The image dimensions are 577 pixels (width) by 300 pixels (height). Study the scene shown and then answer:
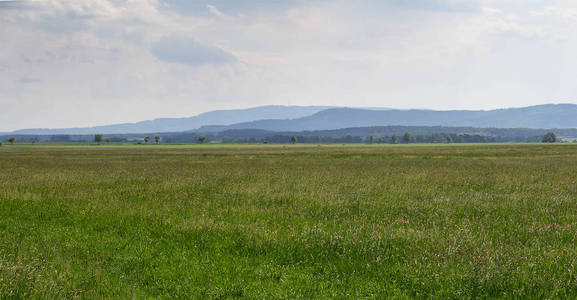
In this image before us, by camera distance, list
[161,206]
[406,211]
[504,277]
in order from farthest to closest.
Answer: [161,206] < [406,211] < [504,277]

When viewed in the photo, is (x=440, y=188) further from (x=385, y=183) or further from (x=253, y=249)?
(x=253, y=249)

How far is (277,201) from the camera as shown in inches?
575

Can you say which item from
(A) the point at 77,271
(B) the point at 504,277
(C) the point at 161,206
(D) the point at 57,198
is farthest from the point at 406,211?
(D) the point at 57,198

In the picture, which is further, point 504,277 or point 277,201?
point 277,201

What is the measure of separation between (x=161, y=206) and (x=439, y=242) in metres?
9.86

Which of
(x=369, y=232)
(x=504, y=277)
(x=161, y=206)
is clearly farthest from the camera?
(x=161, y=206)

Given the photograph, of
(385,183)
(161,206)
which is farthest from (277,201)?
(385,183)

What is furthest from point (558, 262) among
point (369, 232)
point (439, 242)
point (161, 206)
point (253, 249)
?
point (161, 206)

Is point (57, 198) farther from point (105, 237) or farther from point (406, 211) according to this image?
point (406, 211)

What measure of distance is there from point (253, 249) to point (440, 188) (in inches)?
518

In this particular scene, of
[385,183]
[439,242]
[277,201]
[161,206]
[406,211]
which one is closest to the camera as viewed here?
[439,242]

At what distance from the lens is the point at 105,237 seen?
947 centimetres

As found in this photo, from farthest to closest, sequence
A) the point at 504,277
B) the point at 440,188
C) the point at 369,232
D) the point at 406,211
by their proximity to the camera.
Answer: the point at 440,188
the point at 406,211
the point at 369,232
the point at 504,277

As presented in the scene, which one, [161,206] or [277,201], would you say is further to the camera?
[277,201]
